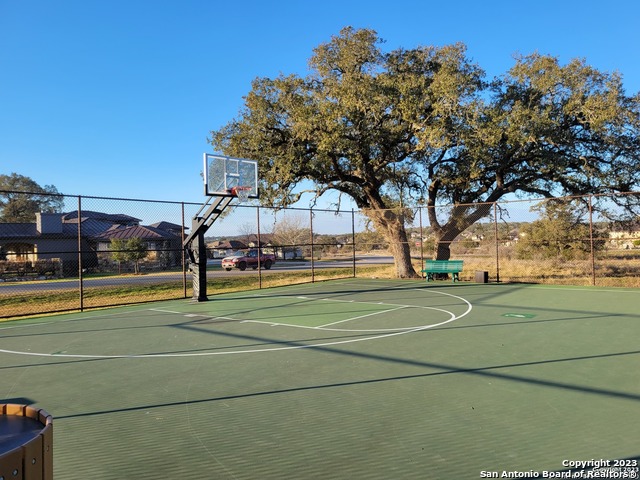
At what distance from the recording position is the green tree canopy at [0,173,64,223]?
52625 mm

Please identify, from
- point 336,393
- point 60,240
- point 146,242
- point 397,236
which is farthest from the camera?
point 60,240

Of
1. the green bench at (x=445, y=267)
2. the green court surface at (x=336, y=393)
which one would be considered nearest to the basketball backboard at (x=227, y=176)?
the green court surface at (x=336, y=393)

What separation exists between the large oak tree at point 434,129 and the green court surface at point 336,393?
29.5ft

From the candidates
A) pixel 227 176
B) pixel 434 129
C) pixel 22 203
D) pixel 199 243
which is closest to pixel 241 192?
pixel 227 176

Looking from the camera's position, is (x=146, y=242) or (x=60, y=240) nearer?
(x=146, y=242)

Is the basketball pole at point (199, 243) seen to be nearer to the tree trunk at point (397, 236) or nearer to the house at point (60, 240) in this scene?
the tree trunk at point (397, 236)

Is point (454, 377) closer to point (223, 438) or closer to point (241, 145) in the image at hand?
point (223, 438)

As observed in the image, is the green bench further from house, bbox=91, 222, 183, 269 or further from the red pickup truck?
house, bbox=91, 222, 183, 269

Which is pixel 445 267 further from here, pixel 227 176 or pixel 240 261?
pixel 240 261

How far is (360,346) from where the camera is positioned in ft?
23.5

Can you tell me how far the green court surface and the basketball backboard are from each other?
4.63 m

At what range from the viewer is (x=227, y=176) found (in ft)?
44.2

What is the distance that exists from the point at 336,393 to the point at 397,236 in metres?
15.6

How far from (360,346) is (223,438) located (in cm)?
365
